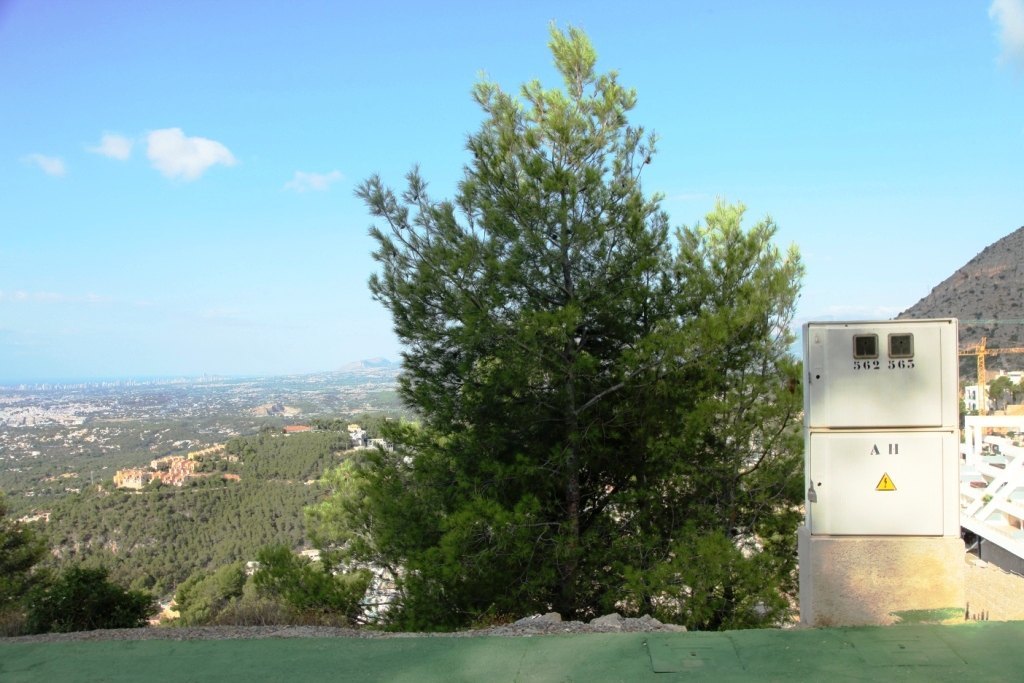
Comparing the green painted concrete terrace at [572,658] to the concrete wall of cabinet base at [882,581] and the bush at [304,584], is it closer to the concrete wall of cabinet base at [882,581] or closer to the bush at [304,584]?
the concrete wall of cabinet base at [882,581]

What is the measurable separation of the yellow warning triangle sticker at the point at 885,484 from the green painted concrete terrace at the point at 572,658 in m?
0.57

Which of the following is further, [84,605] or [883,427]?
[84,605]

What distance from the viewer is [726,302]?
906 centimetres

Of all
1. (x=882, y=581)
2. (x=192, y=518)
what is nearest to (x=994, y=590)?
(x=882, y=581)

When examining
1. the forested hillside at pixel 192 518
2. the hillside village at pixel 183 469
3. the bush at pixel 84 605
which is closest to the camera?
the bush at pixel 84 605

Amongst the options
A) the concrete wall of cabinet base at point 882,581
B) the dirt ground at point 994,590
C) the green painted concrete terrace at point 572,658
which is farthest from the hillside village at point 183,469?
the concrete wall of cabinet base at point 882,581

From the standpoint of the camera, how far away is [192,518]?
111 feet

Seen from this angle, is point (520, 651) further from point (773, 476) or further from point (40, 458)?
point (40, 458)

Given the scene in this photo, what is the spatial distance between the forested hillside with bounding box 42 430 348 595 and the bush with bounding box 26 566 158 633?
65.5 feet

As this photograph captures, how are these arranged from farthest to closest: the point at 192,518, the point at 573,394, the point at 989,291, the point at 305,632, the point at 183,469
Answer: the point at 989,291 → the point at 183,469 → the point at 192,518 → the point at 573,394 → the point at 305,632

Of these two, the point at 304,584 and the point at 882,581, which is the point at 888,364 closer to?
the point at 882,581

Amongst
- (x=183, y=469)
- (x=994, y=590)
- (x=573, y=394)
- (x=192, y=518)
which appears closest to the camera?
(x=573, y=394)

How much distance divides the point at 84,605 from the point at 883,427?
5.90m

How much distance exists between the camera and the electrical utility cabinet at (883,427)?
318 cm
